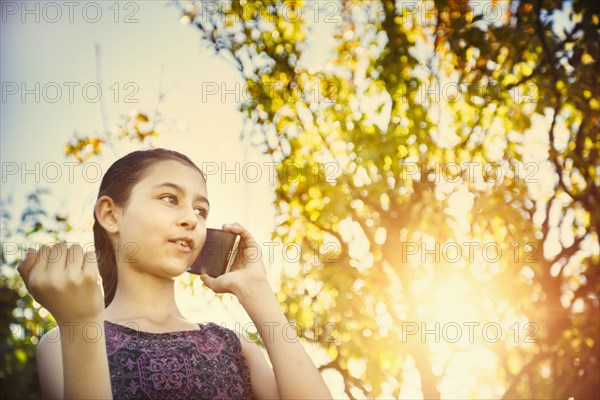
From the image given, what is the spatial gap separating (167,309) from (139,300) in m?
0.08

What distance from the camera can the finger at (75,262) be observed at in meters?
1.18

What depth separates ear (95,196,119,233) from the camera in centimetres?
170

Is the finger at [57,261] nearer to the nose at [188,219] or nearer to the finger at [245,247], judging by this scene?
the nose at [188,219]

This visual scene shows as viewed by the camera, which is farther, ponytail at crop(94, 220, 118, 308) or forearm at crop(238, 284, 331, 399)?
ponytail at crop(94, 220, 118, 308)

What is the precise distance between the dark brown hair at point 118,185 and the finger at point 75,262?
0.47m

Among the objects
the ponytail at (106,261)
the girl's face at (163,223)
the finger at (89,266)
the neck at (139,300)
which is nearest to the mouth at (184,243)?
the girl's face at (163,223)

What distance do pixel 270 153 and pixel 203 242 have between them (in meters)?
2.67

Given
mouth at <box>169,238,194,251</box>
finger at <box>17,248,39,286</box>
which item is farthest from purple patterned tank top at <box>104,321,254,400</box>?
finger at <box>17,248,39,286</box>

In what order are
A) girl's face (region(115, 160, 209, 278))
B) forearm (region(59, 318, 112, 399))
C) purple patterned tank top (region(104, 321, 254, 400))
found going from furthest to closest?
girl's face (region(115, 160, 209, 278))
purple patterned tank top (region(104, 321, 254, 400))
forearm (region(59, 318, 112, 399))

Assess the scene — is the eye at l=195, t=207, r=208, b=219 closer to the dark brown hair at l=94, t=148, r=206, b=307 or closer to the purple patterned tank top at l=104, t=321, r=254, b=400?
the dark brown hair at l=94, t=148, r=206, b=307

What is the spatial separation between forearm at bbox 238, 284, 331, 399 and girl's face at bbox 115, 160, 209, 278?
248 mm

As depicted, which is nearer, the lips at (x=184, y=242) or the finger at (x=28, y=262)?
the finger at (x=28, y=262)

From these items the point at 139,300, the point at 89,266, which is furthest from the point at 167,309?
the point at 89,266

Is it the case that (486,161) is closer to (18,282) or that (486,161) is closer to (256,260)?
(256,260)
